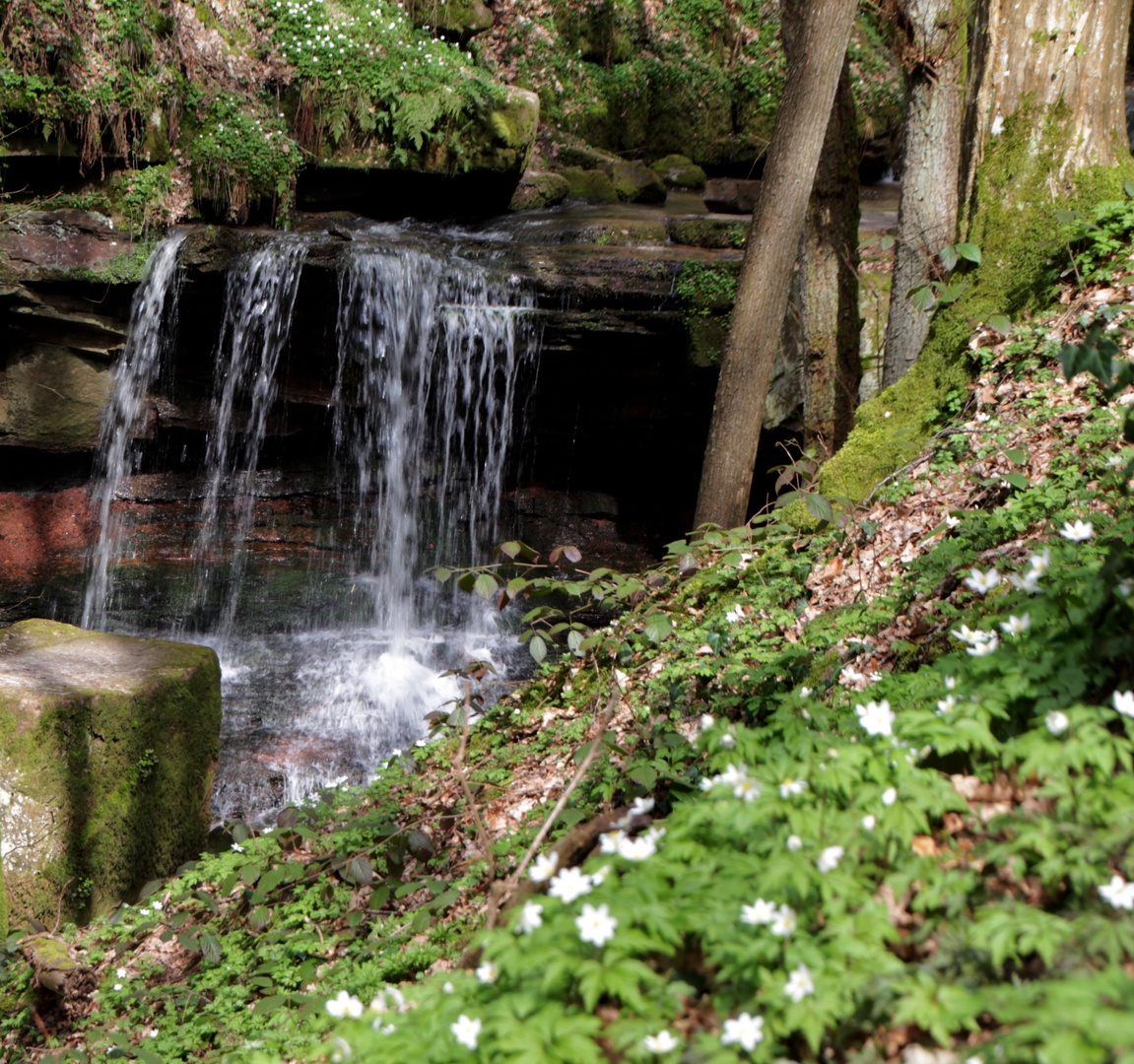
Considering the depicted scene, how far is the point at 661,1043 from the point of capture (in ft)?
4.25

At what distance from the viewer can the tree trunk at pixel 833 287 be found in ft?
21.1

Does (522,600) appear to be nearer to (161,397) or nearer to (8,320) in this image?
(161,397)

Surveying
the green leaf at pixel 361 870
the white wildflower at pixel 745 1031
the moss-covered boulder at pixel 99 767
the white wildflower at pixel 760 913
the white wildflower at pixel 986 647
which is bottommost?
the moss-covered boulder at pixel 99 767

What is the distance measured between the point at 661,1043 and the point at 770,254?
491 centimetres

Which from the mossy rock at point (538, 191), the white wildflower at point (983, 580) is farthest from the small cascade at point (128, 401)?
the white wildflower at point (983, 580)

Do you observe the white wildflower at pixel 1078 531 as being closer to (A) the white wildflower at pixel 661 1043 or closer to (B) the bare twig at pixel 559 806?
A: (B) the bare twig at pixel 559 806

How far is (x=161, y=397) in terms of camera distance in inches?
339

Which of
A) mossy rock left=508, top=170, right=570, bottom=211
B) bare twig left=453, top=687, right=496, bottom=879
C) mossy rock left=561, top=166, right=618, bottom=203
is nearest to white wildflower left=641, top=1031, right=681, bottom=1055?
bare twig left=453, top=687, right=496, bottom=879

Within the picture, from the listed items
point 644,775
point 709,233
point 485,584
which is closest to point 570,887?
point 644,775

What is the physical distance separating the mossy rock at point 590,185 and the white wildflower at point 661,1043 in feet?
39.1

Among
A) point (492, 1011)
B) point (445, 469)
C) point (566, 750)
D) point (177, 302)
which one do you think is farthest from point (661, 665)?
point (177, 302)

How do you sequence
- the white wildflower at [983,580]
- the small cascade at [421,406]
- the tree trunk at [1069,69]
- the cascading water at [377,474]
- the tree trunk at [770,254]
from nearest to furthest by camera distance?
the white wildflower at [983,580] < the tree trunk at [1069,69] < the tree trunk at [770,254] < the cascading water at [377,474] < the small cascade at [421,406]

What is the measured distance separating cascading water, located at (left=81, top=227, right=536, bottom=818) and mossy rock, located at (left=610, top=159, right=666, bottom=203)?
14.0 feet

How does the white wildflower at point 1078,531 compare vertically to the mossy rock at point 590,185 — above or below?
below
